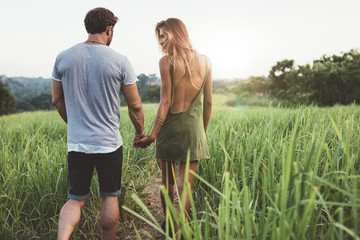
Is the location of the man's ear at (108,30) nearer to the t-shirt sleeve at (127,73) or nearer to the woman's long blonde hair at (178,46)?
the t-shirt sleeve at (127,73)

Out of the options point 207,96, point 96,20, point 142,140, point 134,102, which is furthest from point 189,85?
point 96,20

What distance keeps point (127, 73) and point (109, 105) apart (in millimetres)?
286

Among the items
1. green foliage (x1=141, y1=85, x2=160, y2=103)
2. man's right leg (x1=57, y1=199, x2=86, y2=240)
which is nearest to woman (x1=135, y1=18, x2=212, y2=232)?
man's right leg (x1=57, y1=199, x2=86, y2=240)

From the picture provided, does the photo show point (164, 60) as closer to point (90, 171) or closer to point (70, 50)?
point (70, 50)

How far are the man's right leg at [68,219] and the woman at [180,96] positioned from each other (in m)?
0.72

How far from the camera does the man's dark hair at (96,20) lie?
1957mm

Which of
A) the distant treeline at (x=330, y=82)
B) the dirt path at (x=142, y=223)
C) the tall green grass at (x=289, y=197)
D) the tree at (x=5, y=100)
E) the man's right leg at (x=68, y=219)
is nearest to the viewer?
the tall green grass at (x=289, y=197)

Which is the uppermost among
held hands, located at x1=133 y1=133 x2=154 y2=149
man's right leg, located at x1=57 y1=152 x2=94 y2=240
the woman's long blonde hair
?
the woman's long blonde hair

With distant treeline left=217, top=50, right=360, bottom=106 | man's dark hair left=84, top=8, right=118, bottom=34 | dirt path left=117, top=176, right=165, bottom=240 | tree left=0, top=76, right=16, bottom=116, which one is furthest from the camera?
tree left=0, top=76, right=16, bottom=116

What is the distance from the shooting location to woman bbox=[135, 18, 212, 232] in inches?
81.7

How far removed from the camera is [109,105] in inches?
76.9

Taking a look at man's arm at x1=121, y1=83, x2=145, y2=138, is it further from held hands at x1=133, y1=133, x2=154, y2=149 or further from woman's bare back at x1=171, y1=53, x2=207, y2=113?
woman's bare back at x1=171, y1=53, x2=207, y2=113

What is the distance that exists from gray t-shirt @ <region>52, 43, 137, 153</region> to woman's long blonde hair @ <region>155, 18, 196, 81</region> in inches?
16.0

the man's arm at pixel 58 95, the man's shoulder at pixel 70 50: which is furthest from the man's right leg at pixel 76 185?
the man's shoulder at pixel 70 50
